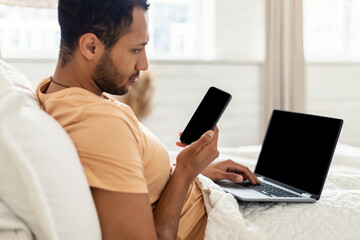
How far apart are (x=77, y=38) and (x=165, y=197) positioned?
43cm

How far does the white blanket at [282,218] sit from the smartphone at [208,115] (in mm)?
140

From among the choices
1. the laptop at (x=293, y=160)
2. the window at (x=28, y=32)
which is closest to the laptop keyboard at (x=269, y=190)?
the laptop at (x=293, y=160)

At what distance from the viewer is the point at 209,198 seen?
3.88ft

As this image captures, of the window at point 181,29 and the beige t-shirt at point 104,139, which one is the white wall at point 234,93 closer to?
the window at point 181,29

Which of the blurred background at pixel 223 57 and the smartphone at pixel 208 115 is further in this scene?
the blurred background at pixel 223 57

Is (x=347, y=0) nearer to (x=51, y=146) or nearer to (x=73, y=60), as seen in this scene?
(x=73, y=60)

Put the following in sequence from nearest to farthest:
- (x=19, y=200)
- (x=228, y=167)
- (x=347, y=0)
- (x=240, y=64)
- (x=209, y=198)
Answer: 1. (x=19, y=200)
2. (x=209, y=198)
3. (x=228, y=167)
4. (x=240, y=64)
5. (x=347, y=0)

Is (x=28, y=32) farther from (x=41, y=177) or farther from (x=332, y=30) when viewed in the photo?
(x=41, y=177)

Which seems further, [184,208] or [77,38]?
[184,208]

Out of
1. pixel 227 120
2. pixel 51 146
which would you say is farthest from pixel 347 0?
pixel 51 146

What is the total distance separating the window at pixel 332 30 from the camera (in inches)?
181

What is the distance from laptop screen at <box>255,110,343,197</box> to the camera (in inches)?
52.5

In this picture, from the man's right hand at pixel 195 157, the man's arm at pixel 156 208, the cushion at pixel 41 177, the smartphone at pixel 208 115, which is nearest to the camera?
the cushion at pixel 41 177

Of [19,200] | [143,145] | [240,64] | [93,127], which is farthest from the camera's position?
[240,64]
